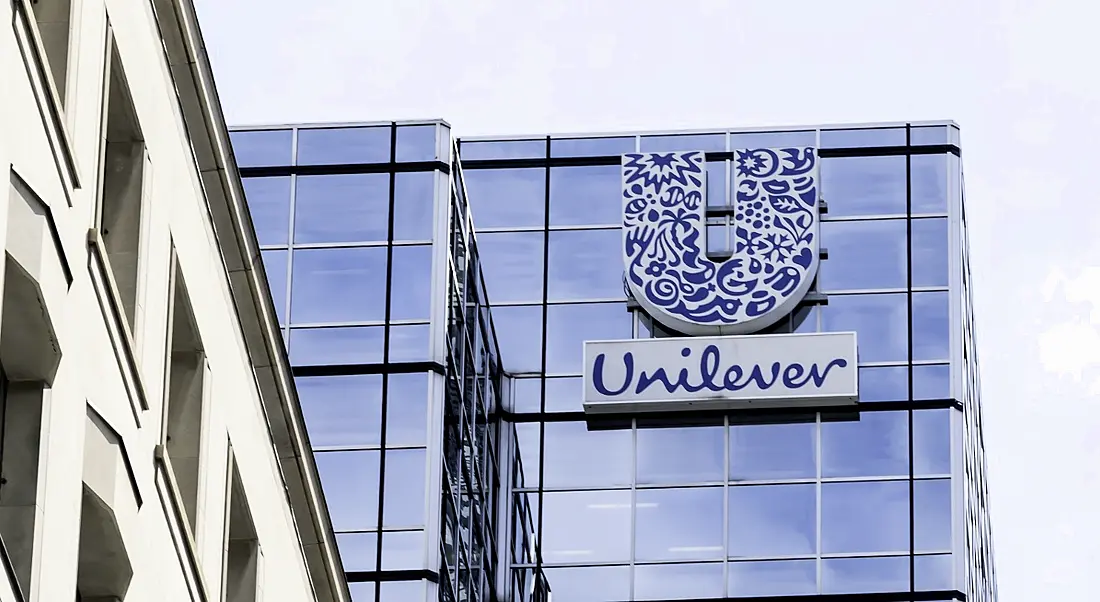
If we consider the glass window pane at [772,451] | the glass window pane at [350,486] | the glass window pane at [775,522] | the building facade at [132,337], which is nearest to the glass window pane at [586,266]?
the glass window pane at [772,451]

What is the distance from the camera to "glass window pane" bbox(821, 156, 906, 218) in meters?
57.1

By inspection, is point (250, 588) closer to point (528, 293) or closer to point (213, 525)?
point (213, 525)

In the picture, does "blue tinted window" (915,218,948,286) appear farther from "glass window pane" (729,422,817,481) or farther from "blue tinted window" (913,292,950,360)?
"glass window pane" (729,422,817,481)

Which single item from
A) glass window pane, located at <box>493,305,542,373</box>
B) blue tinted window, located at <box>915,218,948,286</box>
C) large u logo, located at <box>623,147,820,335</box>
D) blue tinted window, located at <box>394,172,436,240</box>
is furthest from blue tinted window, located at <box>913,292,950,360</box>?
blue tinted window, located at <box>394,172,436,240</box>

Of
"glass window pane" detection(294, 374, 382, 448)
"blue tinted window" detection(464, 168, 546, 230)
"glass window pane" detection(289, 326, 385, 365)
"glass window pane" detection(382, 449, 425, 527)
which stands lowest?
"glass window pane" detection(382, 449, 425, 527)

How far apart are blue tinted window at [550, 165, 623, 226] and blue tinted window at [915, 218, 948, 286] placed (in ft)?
21.5

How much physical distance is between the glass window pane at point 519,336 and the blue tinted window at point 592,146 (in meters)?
3.69

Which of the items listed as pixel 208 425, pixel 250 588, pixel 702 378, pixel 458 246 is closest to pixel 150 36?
pixel 208 425

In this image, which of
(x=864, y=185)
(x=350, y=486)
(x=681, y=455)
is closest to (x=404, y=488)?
(x=350, y=486)

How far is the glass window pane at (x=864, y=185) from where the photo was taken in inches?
2247

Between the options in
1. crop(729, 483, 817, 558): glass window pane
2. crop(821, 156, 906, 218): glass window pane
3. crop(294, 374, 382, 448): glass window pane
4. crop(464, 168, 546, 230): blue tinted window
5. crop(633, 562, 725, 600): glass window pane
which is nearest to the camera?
crop(294, 374, 382, 448): glass window pane

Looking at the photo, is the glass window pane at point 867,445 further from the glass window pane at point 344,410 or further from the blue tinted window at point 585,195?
the glass window pane at point 344,410

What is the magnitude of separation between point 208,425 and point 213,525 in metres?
1.27

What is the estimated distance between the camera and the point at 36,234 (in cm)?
2100
